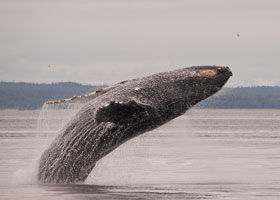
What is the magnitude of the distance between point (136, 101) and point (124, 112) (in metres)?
0.59

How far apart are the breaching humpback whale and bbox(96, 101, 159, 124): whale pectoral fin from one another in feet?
0.08

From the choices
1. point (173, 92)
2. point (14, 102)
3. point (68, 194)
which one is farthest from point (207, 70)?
point (14, 102)

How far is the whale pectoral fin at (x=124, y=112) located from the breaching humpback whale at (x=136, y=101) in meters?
0.03

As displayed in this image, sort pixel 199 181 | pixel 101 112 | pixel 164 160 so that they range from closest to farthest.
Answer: pixel 101 112
pixel 199 181
pixel 164 160

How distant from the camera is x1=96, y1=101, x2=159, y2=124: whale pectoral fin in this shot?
11.8 metres

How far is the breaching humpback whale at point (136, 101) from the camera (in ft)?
42.7

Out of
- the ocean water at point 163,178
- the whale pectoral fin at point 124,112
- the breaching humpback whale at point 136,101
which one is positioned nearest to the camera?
the whale pectoral fin at point 124,112

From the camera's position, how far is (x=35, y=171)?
47.5ft

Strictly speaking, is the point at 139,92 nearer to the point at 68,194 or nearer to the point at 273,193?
the point at 68,194

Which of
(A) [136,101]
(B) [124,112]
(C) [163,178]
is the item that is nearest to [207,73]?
(A) [136,101]

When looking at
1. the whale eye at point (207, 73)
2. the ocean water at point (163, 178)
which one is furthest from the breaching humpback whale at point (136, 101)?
the ocean water at point (163, 178)

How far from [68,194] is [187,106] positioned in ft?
8.78

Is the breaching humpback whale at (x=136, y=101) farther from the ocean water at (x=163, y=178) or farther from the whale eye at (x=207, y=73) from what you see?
the ocean water at (x=163, y=178)

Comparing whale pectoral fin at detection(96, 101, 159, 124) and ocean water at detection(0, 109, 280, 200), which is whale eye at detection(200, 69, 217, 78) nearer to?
ocean water at detection(0, 109, 280, 200)
